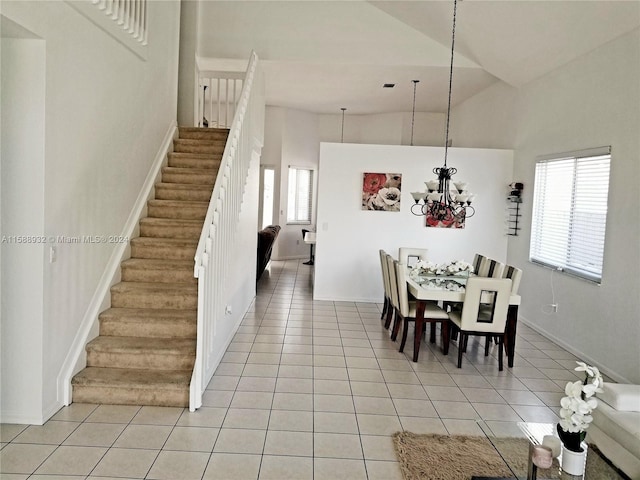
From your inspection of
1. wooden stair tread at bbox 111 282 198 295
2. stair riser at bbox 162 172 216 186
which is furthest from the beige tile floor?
stair riser at bbox 162 172 216 186

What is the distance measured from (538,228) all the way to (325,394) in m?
4.08

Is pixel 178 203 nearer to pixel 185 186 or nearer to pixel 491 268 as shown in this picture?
pixel 185 186

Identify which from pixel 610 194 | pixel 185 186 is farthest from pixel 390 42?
pixel 610 194

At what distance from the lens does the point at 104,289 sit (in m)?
4.27

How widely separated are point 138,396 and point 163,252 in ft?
5.55

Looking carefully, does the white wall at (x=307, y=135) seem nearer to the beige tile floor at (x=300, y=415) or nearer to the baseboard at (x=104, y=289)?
the baseboard at (x=104, y=289)

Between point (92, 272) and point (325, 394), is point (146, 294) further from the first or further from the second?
point (325, 394)

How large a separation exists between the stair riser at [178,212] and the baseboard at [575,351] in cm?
439

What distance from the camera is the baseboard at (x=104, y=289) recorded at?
11.8 ft

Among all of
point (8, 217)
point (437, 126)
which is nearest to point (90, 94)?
point (8, 217)

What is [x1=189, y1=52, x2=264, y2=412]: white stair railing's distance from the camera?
3590 millimetres

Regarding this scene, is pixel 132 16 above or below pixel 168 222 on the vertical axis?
above

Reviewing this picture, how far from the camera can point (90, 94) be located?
12.6 ft

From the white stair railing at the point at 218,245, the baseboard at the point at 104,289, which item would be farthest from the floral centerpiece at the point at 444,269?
the baseboard at the point at 104,289
